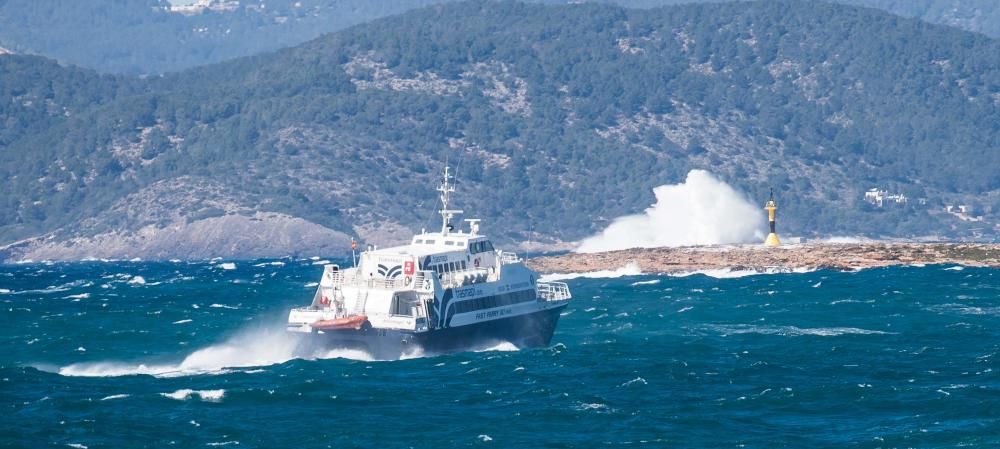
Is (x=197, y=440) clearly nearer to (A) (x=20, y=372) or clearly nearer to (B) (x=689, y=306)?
(A) (x=20, y=372)

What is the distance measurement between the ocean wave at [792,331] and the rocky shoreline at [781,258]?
5386cm

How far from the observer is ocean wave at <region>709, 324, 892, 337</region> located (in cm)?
10694

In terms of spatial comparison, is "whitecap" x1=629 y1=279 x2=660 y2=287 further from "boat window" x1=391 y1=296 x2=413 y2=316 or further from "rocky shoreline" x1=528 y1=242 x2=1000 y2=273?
"boat window" x1=391 y1=296 x2=413 y2=316

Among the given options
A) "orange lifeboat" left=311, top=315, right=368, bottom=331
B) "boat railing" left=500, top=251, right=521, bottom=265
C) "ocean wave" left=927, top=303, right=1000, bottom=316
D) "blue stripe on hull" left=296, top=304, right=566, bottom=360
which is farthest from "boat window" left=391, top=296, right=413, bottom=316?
"ocean wave" left=927, top=303, right=1000, bottom=316

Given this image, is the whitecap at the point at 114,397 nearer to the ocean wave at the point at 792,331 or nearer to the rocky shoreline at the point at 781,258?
the ocean wave at the point at 792,331

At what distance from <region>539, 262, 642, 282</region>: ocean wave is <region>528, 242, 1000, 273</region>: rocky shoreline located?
754 millimetres

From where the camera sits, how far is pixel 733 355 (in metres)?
96.1

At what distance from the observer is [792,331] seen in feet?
358

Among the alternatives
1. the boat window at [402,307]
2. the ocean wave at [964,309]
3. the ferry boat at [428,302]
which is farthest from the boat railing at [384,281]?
the ocean wave at [964,309]

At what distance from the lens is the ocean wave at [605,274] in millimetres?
169250

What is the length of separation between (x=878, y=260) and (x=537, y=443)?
101 meters

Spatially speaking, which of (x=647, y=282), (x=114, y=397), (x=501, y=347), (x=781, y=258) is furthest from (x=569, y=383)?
(x=781, y=258)

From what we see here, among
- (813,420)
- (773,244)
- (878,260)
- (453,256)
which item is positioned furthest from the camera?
(773,244)

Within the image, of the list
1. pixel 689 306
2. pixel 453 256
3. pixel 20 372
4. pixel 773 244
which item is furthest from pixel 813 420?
pixel 773 244
